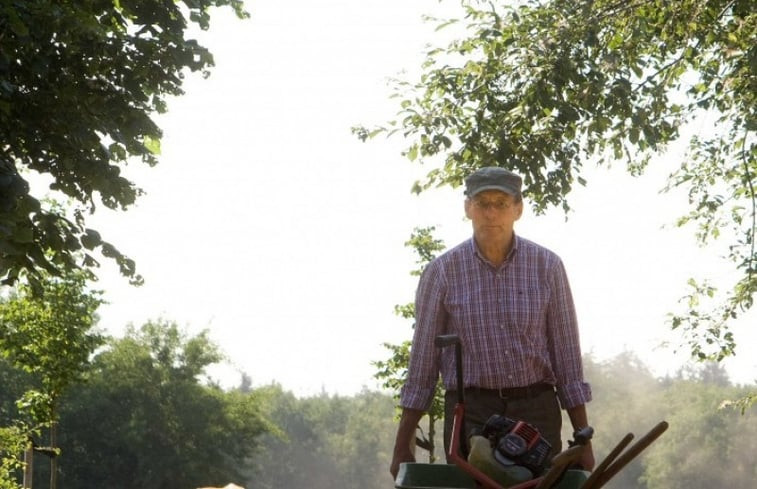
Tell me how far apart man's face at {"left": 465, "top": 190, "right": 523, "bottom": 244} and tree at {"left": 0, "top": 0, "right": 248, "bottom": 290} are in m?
8.02

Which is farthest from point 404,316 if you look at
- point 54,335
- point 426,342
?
point 426,342

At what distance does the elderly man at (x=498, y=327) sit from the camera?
14.5 feet

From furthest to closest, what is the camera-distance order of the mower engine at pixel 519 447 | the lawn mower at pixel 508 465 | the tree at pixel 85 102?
the tree at pixel 85 102
the mower engine at pixel 519 447
the lawn mower at pixel 508 465

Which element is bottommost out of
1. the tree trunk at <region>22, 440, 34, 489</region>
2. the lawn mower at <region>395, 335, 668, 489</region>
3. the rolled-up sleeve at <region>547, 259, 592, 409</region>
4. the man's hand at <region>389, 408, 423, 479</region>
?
the lawn mower at <region>395, 335, 668, 489</region>

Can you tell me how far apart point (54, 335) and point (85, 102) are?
9313 mm

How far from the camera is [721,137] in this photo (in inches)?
693

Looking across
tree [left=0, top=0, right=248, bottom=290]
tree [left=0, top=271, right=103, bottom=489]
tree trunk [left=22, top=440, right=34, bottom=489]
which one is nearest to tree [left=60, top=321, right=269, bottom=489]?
tree trunk [left=22, top=440, right=34, bottom=489]

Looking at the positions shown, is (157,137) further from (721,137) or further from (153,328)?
(153,328)

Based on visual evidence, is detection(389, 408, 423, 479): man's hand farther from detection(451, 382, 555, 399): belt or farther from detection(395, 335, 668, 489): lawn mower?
detection(395, 335, 668, 489): lawn mower

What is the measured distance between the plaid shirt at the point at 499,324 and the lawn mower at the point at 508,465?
52 centimetres

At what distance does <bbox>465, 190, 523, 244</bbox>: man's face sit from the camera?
14.7 ft

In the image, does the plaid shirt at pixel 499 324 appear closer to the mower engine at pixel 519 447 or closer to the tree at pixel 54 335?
the mower engine at pixel 519 447

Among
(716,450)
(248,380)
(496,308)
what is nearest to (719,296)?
(496,308)

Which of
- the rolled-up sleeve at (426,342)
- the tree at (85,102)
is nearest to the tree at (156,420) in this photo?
the tree at (85,102)
